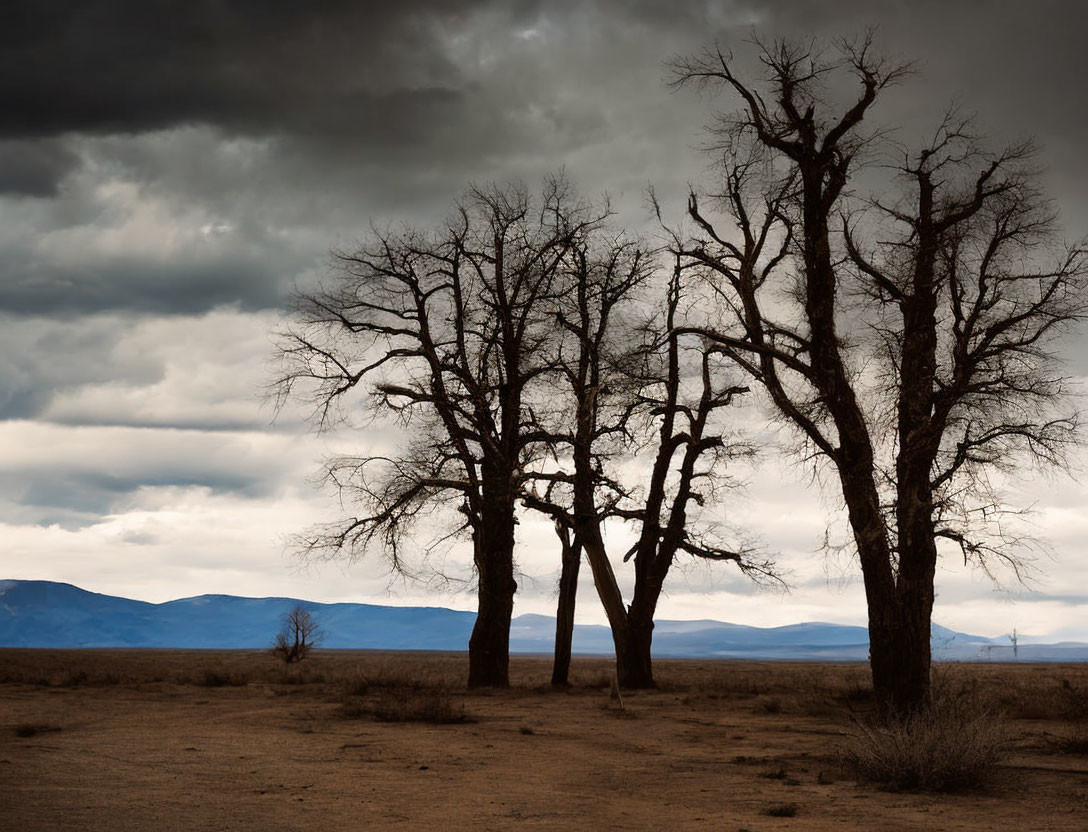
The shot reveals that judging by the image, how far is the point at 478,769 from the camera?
13125mm

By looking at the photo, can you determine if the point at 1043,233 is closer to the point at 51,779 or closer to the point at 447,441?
the point at 447,441

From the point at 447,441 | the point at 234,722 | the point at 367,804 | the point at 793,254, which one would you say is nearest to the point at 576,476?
the point at 447,441


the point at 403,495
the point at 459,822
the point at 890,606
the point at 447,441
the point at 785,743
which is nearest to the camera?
the point at 459,822

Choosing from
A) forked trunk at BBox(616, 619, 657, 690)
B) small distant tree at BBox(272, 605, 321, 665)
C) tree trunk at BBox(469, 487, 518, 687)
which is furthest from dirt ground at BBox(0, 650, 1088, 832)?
small distant tree at BBox(272, 605, 321, 665)

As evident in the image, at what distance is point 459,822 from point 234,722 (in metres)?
9.89

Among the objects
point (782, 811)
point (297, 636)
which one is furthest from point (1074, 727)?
point (297, 636)

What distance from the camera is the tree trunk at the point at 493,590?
86.8ft

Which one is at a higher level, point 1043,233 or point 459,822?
point 1043,233

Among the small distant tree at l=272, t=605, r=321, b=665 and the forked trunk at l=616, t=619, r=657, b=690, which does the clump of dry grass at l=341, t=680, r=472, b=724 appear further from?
the small distant tree at l=272, t=605, r=321, b=665

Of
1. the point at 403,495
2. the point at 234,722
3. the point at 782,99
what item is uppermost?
the point at 782,99

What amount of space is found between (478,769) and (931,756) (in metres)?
5.37

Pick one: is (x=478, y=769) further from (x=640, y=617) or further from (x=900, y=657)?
(x=640, y=617)

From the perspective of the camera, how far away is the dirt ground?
32.4 feet

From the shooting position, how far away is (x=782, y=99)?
18.9 metres
